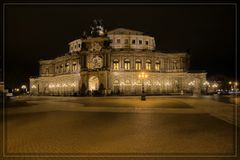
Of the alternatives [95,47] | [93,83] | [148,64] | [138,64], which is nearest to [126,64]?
[138,64]

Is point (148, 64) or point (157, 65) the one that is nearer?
point (148, 64)

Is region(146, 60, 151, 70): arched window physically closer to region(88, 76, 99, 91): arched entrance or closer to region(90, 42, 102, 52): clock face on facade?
region(90, 42, 102, 52): clock face on facade

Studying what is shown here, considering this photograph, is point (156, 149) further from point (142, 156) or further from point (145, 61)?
point (145, 61)

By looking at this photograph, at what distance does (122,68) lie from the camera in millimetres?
74625

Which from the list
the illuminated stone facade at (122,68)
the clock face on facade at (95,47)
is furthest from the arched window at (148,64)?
the clock face on facade at (95,47)

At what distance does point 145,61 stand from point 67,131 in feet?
217

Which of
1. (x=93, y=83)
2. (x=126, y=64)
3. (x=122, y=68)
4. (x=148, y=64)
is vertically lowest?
(x=93, y=83)

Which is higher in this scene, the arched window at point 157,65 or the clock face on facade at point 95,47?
the clock face on facade at point 95,47

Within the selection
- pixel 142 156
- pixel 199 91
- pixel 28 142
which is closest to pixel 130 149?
pixel 142 156

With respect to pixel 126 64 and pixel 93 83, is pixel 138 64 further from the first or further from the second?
pixel 93 83

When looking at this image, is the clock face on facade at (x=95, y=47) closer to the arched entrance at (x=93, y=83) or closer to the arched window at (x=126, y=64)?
the arched entrance at (x=93, y=83)

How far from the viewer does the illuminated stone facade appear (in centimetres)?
7344

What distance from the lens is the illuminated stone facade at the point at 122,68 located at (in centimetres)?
7344

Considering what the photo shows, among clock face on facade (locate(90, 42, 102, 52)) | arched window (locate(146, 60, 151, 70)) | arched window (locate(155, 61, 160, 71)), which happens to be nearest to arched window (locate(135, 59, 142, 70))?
arched window (locate(146, 60, 151, 70))
